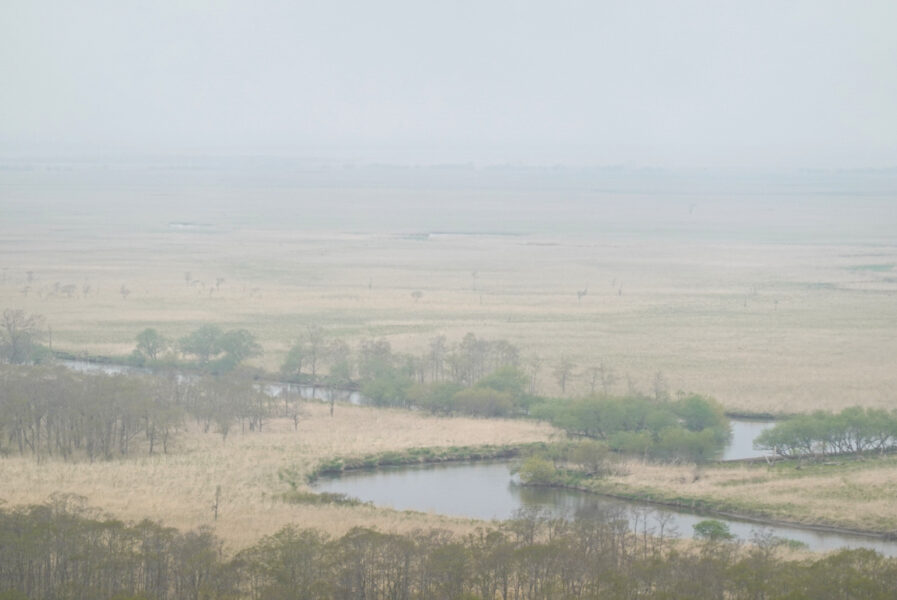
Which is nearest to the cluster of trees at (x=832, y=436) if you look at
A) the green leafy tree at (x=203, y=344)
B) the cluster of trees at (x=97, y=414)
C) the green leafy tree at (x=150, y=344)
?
the cluster of trees at (x=97, y=414)

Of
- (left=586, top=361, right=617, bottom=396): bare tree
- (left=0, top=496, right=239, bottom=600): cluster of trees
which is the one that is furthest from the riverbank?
(left=0, top=496, right=239, bottom=600): cluster of trees

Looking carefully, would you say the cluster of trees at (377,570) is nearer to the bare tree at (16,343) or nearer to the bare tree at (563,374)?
the bare tree at (563,374)

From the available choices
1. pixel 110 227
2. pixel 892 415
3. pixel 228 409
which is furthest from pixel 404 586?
pixel 110 227

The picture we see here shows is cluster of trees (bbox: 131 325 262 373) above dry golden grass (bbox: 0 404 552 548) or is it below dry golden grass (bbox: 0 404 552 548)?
above

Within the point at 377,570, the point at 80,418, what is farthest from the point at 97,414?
the point at 377,570

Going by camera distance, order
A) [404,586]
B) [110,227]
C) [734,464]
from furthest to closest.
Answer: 1. [110,227]
2. [734,464]
3. [404,586]

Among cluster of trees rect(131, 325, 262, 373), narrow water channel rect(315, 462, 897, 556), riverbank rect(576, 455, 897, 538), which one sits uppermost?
cluster of trees rect(131, 325, 262, 373)

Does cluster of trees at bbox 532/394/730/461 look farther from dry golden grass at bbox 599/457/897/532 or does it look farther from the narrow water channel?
the narrow water channel

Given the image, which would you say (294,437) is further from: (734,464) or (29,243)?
(29,243)
